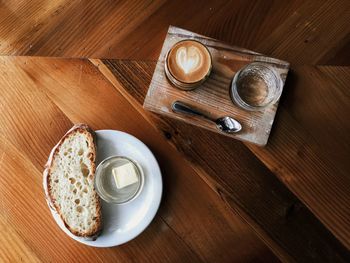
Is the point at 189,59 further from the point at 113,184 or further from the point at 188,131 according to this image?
the point at 113,184

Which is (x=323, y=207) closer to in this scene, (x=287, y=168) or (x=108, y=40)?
(x=287, y=168)

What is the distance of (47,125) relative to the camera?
3.23 feet

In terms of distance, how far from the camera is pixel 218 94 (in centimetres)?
97

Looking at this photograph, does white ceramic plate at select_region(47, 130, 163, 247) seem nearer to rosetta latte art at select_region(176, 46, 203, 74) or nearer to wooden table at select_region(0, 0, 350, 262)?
wooden table at select_region(0, 0, 350, 262)

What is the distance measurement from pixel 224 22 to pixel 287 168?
0.40 metres

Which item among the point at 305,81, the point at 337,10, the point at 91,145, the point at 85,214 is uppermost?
the point at 337,10

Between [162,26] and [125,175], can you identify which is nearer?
[125,175]

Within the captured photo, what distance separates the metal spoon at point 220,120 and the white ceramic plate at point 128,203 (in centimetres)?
12

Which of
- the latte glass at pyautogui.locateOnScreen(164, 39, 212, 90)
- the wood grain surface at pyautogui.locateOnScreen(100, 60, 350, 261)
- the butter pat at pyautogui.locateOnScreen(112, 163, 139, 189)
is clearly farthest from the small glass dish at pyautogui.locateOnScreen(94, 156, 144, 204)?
the latte glass at pyautogui.locateOnScreen(164, 39, 212, 90)

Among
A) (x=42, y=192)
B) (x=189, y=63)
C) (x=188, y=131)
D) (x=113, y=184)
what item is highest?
(x=189, y=63)

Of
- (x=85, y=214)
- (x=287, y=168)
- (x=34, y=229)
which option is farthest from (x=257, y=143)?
(x=34, y=229)

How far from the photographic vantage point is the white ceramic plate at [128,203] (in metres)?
Answer: 0.92

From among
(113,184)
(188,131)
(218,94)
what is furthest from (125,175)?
(218,94)

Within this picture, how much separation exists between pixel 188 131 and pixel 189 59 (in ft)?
0.58
